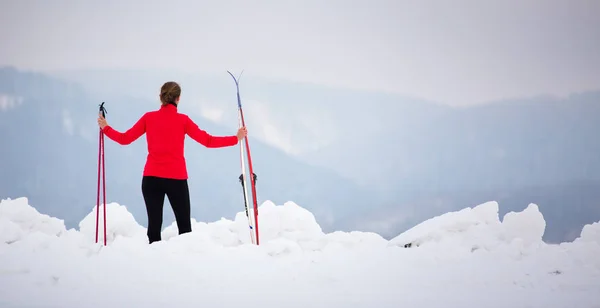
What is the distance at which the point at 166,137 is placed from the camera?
12.6 ft

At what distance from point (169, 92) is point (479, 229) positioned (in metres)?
2.49

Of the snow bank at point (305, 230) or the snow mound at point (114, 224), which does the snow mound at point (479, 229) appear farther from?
the snow mound at point (114, 224)

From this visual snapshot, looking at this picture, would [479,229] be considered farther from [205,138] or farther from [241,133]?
[205,138]

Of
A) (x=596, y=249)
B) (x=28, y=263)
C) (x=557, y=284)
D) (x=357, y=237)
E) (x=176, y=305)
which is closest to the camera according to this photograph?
(x=176, y=305)

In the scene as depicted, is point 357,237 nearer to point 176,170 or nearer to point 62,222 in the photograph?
point 176,170

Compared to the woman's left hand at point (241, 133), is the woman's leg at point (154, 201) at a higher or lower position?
lower

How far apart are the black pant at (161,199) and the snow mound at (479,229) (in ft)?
5.30

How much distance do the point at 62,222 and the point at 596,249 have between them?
432cm

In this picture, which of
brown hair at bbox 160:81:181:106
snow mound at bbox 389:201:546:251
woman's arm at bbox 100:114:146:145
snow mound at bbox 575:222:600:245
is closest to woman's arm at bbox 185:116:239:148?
brown hair at bbox 160:81:181:106

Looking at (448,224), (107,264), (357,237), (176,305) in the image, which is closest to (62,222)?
(107,264)

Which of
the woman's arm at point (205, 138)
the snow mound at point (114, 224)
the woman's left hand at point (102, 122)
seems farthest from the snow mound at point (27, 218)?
the woman's arm at point (205, 138)

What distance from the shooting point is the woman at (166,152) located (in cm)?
Answer: 384

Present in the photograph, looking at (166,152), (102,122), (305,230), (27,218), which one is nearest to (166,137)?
(166,152)

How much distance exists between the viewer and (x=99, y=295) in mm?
2746
